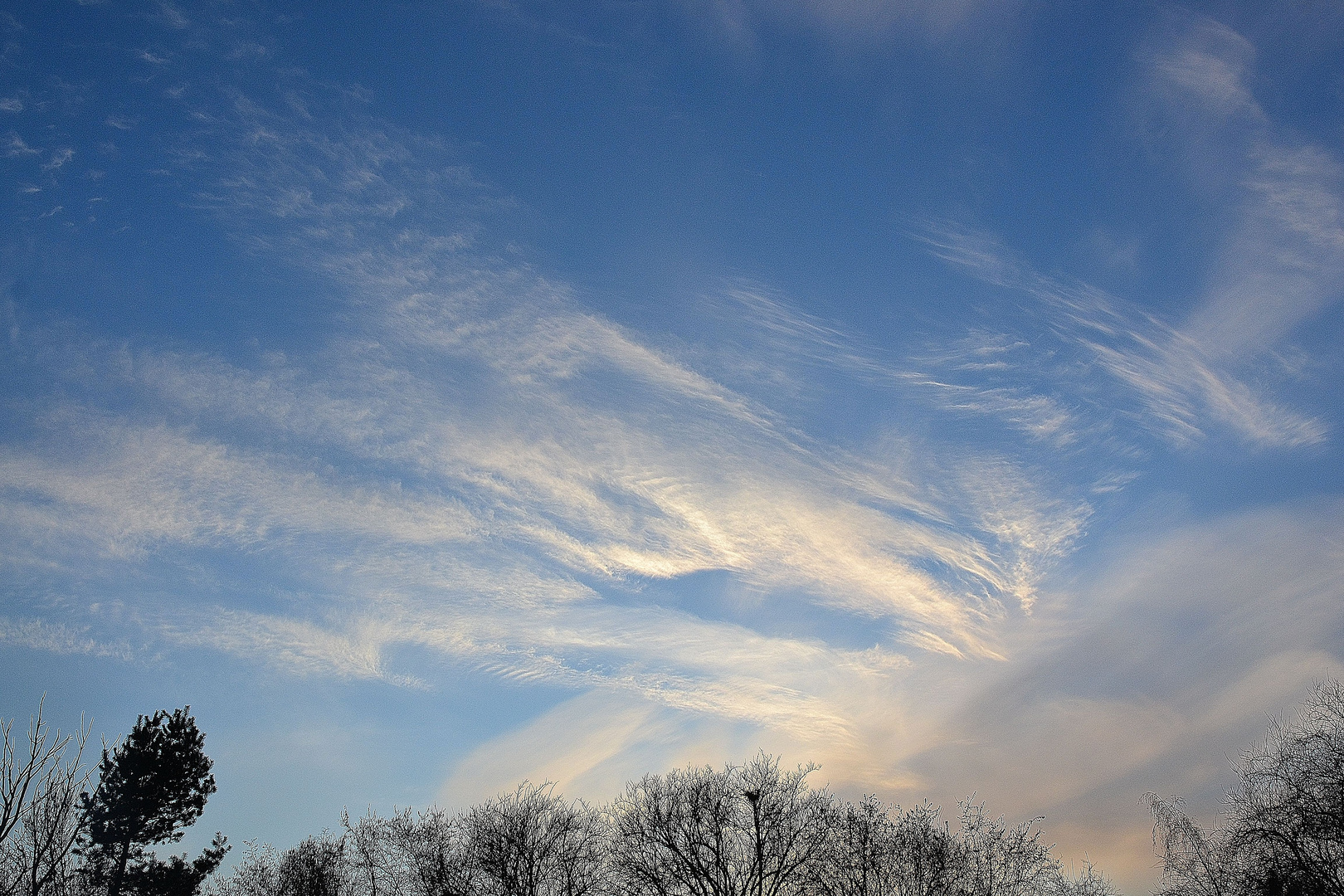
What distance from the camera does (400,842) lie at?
45.2 m

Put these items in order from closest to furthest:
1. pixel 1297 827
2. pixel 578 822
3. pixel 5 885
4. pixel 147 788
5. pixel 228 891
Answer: pixel 5 885
pixel 1297 827
pixel 147 788
pixel 578 822
pixel 228 891

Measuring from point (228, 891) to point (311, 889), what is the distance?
8.13 meters

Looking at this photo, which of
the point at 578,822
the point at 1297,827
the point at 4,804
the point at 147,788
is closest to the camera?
the point at 4,804

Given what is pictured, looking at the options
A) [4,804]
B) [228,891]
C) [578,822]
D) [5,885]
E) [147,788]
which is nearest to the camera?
[4,804]

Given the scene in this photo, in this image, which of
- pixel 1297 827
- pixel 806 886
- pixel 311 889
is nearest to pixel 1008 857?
pixel 806 886

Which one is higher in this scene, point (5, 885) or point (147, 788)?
point (147, 788)

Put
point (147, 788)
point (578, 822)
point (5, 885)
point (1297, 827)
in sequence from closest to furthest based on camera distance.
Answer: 1. point (5, 885)
2. point (1297, 827)
3. point (147, 788)
4. point (578, 822)

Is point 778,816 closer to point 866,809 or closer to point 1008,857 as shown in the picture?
point 866,809

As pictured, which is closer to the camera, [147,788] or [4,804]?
[4,804]

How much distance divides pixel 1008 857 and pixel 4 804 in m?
44.2

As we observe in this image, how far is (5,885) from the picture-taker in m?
15.9

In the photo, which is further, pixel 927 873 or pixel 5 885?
pixel 927 873

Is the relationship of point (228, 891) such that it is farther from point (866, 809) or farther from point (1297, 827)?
point (1297, 827)

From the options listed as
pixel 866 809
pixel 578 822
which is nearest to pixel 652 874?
pixel 578 822
